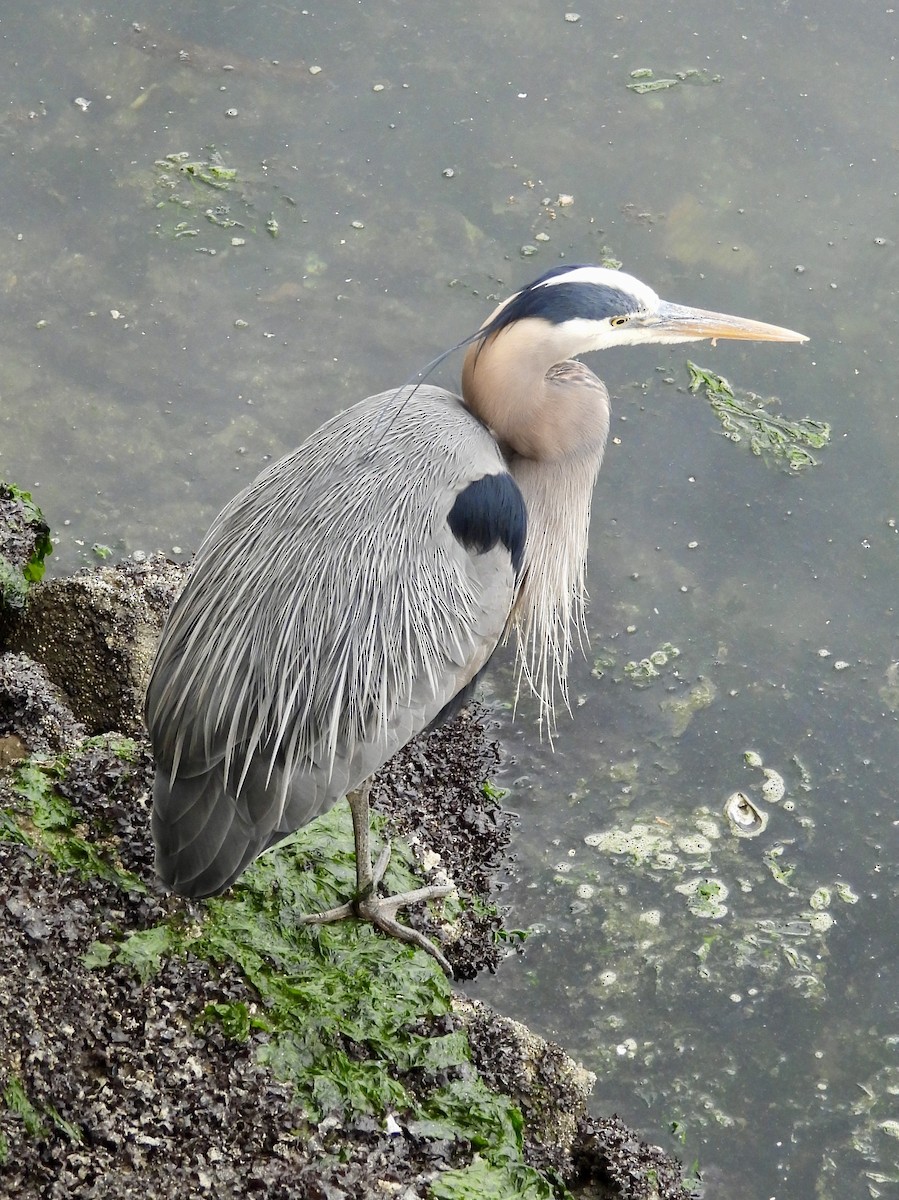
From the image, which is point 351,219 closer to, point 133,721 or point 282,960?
point 133,721

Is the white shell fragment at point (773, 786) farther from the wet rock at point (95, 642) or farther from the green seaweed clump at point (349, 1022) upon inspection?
the wet rock at point (95, 642)

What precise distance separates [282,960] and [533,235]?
3.06 m

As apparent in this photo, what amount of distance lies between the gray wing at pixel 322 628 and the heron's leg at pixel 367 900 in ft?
0.98

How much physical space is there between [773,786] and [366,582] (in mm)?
1658

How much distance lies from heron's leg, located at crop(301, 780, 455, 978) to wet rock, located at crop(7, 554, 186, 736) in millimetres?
776

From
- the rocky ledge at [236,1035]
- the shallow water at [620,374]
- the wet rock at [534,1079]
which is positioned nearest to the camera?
the rocky ledge at [236,1035]

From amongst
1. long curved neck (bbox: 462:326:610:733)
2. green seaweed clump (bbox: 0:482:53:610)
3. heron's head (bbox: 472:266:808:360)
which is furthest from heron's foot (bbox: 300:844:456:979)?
heron's head (bbox: 472:266:808:360)

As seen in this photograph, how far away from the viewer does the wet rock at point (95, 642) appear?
3.36 metres

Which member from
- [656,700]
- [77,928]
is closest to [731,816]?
[656,700]

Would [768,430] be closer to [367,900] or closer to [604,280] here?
[604,280]

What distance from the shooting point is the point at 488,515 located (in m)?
2.72

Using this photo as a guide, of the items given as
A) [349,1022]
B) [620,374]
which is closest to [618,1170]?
[349,1022]

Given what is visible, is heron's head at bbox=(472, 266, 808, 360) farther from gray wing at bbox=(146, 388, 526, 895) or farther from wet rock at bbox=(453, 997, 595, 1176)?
wet rock at bbox=(453, 997, 595, 1176)

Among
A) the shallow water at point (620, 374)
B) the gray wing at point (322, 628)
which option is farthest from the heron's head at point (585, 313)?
the shallow water at point (620, 374)
